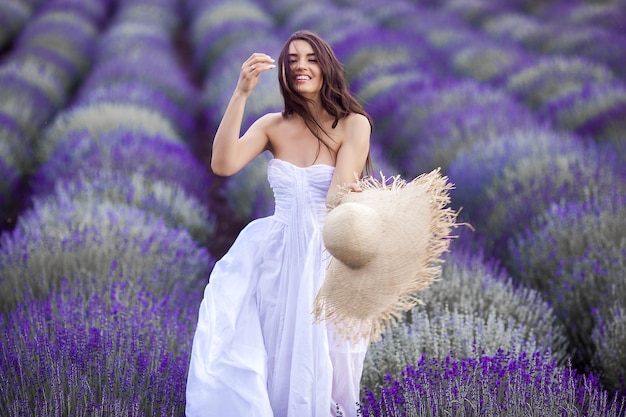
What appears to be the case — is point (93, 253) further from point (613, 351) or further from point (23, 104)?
point (23, 104)

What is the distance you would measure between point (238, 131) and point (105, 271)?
1390mm

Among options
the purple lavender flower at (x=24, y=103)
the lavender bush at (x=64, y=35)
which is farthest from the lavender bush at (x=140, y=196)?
the lavender bush at (x=64, y=35)

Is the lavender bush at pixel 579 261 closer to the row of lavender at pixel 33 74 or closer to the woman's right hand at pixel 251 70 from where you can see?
the woman's right hand at pixel 251 70

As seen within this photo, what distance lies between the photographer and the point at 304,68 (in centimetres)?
250

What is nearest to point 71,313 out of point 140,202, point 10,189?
point 140,202

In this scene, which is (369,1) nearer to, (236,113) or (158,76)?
(158,76)

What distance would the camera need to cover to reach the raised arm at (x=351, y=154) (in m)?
2.39

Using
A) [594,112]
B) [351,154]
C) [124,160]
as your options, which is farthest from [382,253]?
[594,112]

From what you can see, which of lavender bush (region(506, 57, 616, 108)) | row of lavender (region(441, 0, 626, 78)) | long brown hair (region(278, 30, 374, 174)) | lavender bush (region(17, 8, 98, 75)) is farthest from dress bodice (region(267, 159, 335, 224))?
lavender bush (region(17, 8, 98, 75))

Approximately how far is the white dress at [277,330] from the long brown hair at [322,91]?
178mm

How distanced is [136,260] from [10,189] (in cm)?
286

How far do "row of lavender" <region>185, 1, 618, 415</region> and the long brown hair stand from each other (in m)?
0.91

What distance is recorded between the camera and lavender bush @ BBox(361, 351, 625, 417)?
2.20 metres

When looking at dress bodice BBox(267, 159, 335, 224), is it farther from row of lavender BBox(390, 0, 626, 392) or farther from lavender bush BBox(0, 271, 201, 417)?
row of lavender BBox(390, 0, 626, 392)
